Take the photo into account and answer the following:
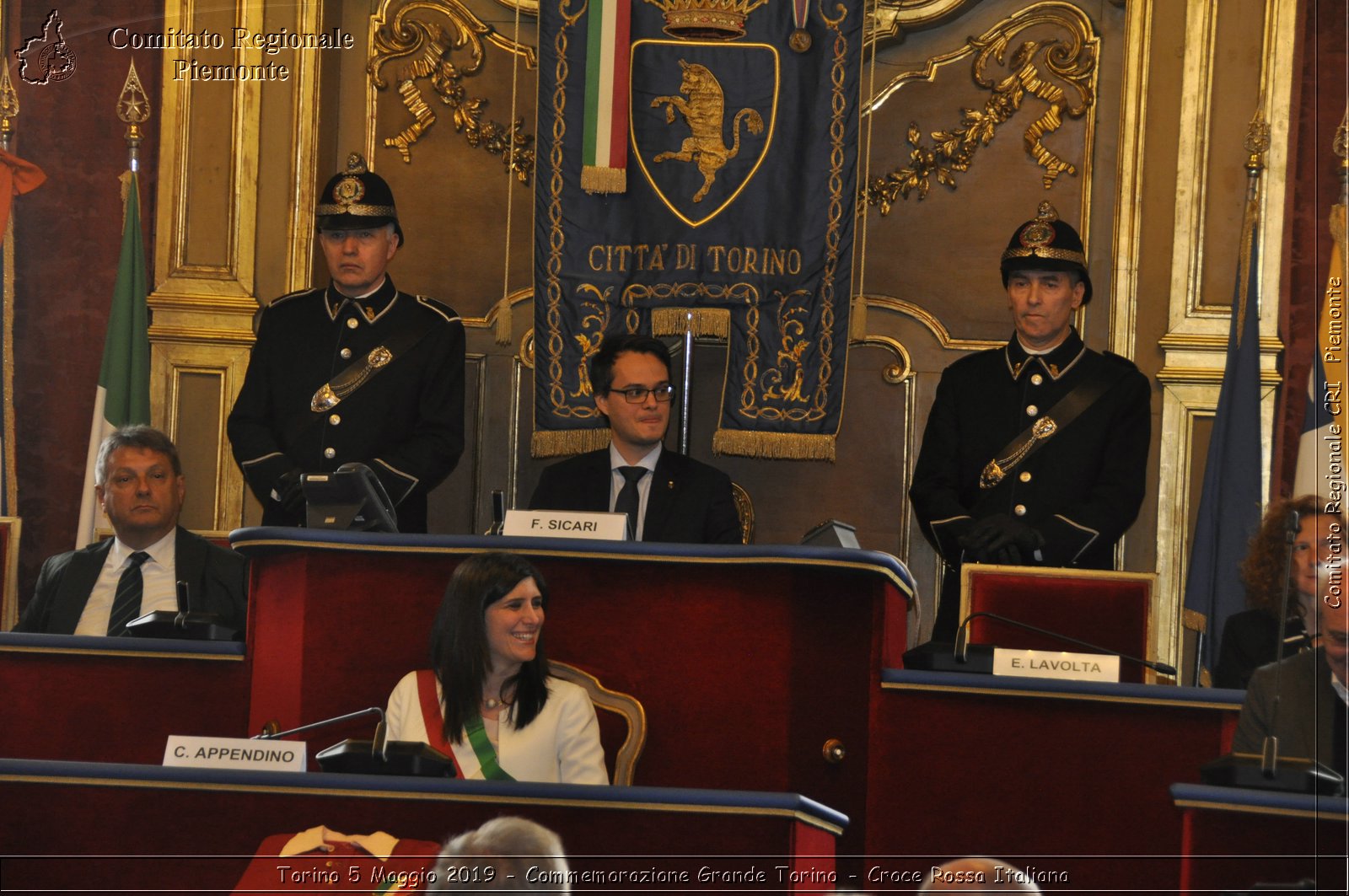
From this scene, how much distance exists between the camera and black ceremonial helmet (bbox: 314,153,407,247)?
18.1ft

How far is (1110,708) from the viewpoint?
4.09 metres

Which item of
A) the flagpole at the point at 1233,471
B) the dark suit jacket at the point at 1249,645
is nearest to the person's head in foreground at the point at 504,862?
the dark suit jacket at the point at 1249,645

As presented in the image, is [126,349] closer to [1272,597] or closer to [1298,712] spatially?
[1272,597]

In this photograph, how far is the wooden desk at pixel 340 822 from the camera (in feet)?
11.2

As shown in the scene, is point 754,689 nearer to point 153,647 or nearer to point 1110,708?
point 1110,708

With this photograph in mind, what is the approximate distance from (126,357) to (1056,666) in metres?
3.44

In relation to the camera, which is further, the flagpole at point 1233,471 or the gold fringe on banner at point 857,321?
the gold fringe on banner at point 857,321

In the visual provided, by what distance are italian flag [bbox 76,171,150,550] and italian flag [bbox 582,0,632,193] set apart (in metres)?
1.51

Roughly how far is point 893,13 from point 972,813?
331 centimetres

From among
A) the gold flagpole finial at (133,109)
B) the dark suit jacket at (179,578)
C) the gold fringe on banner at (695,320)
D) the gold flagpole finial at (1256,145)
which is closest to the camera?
the dark suit jacket at (179,578)

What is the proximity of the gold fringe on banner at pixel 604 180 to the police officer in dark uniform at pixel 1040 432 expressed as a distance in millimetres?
1225

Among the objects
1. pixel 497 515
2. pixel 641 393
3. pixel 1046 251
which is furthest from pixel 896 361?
pixel 497 515

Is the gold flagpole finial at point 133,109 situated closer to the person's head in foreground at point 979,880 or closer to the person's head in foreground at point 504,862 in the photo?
the person's head in foreground at point 504,862

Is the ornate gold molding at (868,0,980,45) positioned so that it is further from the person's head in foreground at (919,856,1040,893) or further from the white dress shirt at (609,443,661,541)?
the person's head in foreground at (919,856,1040,893)
